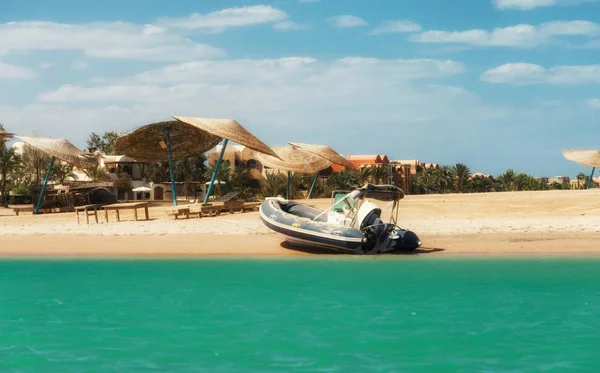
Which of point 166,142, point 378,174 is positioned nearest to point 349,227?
point 166,142

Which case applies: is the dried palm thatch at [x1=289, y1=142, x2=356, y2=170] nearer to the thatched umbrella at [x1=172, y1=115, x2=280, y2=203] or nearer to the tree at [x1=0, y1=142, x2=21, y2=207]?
the thatched umbrella at [x1=172, y1=115, x2=280, y2=203]

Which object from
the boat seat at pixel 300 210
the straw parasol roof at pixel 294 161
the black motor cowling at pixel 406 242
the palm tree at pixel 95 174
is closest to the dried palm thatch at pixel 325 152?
the straw parasol roof at pixel 294 161

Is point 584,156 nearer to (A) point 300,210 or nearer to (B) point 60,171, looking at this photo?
(A) point 300,210

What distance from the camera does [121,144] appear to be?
32781mm

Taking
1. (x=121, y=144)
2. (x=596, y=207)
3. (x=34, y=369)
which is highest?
(x=121, y=144)

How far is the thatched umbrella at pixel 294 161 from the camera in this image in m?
39.9

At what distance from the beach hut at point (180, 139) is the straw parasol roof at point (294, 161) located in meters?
6.26

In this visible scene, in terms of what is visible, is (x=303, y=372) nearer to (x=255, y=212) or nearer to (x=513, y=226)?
(x=513, y=226)

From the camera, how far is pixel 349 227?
1927 centimetres

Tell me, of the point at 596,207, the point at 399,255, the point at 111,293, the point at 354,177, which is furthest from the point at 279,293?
the point at 354,177

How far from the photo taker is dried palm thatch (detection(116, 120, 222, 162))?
3184cm

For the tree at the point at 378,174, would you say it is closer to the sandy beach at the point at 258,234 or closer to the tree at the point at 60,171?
the tree at the point at 60,171

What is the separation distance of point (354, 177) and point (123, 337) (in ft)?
163

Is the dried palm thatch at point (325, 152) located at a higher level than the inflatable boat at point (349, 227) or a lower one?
higher
